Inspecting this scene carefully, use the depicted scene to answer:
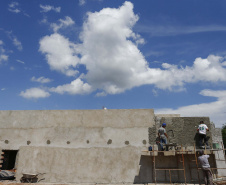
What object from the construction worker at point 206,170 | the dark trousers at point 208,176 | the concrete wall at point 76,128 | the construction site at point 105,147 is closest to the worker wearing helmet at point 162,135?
the construction site at point 105,147

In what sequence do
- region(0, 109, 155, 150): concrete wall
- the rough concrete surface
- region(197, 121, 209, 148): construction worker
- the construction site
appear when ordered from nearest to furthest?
1. region(197, 121, 209, 148): construction worker
2. the construction site
3. the rough concrete surface
4. region(0, 109, 155, 150): concrete wall

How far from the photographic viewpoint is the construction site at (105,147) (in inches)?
414

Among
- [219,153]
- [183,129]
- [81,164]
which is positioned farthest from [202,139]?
[81,164]

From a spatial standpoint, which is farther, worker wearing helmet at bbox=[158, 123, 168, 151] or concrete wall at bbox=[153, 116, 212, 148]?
concrete wall at bbox=[153, 116, 212, 148]

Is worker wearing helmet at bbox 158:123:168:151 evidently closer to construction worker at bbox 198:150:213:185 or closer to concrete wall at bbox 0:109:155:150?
concrete wall at bbox 0:109:155:150

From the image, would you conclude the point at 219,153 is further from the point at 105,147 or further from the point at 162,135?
the point at 105,147

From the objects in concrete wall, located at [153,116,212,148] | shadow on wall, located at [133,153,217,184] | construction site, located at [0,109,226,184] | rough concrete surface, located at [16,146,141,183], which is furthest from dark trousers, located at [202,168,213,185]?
rough concrete surface, located at [16,146,141,183]

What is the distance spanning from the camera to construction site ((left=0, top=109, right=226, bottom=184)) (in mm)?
10523

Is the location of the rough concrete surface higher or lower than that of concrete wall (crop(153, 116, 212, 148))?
lower

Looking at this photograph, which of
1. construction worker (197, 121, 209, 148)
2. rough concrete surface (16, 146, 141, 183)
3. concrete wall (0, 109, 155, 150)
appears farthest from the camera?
concrete wall (0, 109, 155, 150)

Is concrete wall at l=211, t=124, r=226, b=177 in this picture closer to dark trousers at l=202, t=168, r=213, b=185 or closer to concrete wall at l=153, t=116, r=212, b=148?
concrete wall at l=153, t=116, r=212, b=148

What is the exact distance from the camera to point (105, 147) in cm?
1123

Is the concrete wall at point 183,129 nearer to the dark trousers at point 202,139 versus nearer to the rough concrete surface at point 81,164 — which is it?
Result: the dark trousers at point 202,139

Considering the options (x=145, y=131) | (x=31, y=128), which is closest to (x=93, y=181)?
(x=145, y=131)
